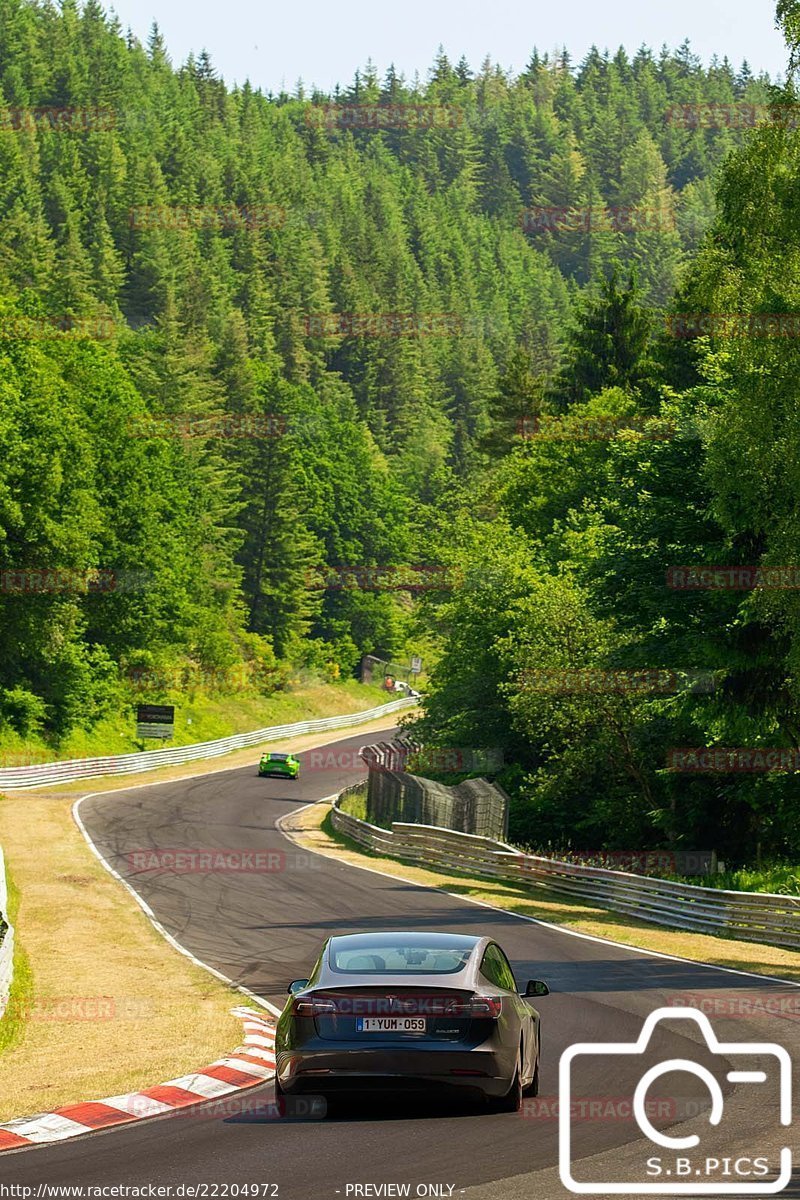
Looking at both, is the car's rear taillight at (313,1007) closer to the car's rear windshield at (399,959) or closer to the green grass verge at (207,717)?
the car's rear windshield at (399,959)

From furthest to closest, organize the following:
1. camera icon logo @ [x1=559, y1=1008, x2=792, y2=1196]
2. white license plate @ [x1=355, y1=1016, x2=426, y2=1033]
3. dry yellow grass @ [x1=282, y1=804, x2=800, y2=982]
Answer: dry yellow grass @ [x1=282, y1=804, x2=800, y2=982] < white license plate @ [x1=355, y1=1016, x2=426, y2=1033] < camera icon logo @ [x1=559, y1=1008, x2=792, y2=1196]

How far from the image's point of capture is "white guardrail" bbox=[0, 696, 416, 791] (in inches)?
2400

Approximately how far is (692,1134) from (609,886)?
945 inches

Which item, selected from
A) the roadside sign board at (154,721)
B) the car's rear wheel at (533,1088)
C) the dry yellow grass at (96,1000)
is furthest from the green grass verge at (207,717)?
the car's rear wheel at (533,1088)

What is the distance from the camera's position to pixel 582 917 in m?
32.2

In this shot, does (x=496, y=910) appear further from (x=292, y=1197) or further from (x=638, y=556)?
(x=292, y=1197)

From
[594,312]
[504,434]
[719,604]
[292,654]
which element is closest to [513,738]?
[719,604]

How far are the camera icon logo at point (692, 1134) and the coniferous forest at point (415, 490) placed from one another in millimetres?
12585

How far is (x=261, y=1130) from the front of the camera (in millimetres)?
11422

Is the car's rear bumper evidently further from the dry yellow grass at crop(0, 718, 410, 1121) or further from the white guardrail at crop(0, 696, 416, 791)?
the white guardrail at crop(0, 696, 416, 791)

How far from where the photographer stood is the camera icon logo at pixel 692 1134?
9.53 meters

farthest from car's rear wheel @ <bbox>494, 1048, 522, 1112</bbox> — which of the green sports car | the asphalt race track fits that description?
the green sports car

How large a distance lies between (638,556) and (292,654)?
82.8 metres

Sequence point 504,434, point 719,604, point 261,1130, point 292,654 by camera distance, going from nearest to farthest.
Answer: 1. point 261,1130
2. point 719,604
3. point 504,434
4. point 292,654
